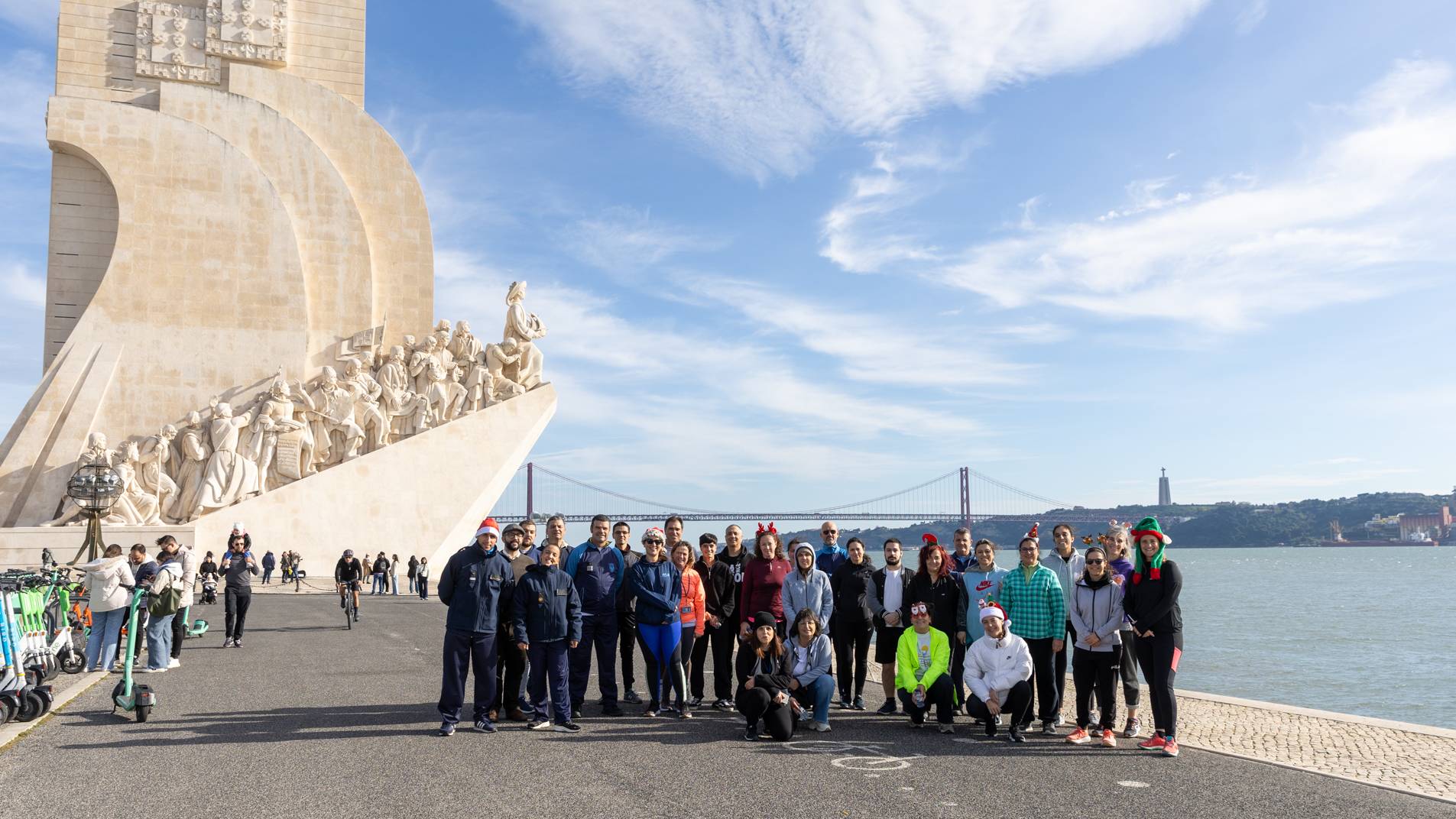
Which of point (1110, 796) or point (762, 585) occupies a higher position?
point (762, 585)

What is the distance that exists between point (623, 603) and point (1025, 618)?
2.49 meters

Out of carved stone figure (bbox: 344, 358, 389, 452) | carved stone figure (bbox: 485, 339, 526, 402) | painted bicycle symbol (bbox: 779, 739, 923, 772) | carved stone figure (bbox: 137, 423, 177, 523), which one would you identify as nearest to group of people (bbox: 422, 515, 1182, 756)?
painted bicycle symbol (bbox: 779, 739, 923, 772)

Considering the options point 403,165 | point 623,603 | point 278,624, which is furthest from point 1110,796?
point 403,165

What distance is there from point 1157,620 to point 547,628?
344 centimetres

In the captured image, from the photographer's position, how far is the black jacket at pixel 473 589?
19.5 ft

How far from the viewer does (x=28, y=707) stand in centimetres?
595

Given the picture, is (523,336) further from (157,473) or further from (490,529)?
(490,529)

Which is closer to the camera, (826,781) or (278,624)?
(826,781)

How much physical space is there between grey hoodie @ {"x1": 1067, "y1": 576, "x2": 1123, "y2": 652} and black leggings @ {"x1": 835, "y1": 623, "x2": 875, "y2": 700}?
4.62 feet

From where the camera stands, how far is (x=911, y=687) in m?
6.09

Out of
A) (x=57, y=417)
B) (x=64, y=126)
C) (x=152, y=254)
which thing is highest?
(x=64, y=126)

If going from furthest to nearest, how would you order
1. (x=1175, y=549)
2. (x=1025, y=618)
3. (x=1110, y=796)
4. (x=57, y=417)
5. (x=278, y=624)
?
(x=1175, y=549)
(x=57, y=417)
(x=278, y=624)
(x=1025, y=618)
(x=1110, y=796)

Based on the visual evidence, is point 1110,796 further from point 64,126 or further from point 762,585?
point 64,126

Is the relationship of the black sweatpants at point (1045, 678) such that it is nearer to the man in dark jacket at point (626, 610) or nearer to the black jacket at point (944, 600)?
the black jacket at point (944, 600)
